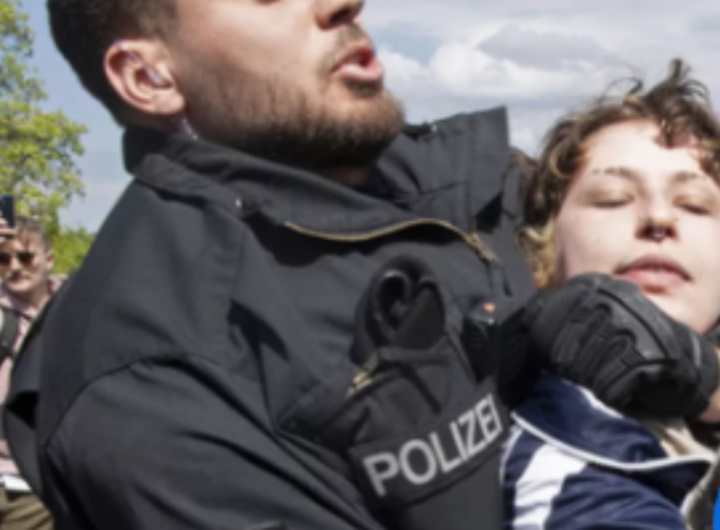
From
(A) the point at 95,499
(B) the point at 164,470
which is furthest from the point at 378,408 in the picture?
(A) the point at 95,499

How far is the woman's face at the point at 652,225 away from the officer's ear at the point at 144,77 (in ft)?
2.20

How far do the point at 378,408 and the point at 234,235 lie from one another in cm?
32

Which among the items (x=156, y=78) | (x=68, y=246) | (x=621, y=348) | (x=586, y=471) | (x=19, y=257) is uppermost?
(x=156, y=78)

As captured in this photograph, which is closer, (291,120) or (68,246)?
(291,120)

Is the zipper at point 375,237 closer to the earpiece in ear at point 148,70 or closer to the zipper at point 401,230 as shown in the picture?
the zipper at point 401,230

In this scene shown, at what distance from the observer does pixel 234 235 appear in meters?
1.71

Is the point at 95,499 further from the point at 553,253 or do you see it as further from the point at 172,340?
the point at 553,253

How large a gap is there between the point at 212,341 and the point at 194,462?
6.4 inches

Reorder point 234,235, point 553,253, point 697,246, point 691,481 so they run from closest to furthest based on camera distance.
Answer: point 234,235, point 691,481, point 697,246, point 553,253

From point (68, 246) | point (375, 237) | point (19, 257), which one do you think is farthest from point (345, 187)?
point (68, 246)

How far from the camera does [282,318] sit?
164cm

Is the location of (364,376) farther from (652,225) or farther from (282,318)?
(652,225)

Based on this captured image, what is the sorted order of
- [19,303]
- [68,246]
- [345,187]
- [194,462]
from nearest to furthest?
[194,462] < [345,187] < [19,303] < [68,246]

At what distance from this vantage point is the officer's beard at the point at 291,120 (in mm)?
1878
